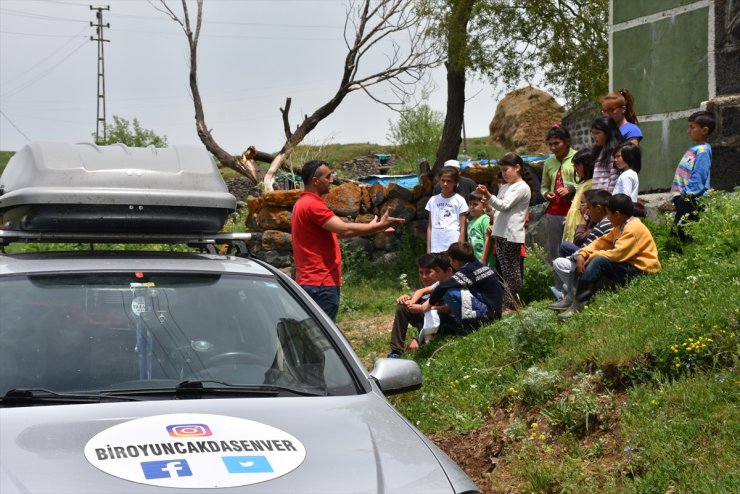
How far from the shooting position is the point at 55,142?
5.22m

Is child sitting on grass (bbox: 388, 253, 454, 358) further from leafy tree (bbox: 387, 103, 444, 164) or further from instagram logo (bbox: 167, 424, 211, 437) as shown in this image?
leafy tree (bbox: 387, 103, 444, 164)

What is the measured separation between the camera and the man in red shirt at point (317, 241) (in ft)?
25.2

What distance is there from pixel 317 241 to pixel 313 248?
0.21 feet

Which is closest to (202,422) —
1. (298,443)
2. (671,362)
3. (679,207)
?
(298,443)

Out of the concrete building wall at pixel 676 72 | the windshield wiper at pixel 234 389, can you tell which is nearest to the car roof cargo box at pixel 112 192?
the windshield wiper at pixel 234 389

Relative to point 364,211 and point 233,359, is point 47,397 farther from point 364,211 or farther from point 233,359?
point 364,211

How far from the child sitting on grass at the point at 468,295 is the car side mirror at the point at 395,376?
4.49 m

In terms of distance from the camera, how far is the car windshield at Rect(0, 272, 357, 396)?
13.2 feet

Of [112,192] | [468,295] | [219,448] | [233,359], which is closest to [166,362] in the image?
[233,359]

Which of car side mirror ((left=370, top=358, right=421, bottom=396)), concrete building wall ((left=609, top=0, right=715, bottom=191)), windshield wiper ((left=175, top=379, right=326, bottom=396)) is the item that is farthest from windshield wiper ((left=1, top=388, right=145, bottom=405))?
concrete building wall ((left=609, top=0, right=715, bottom=191))

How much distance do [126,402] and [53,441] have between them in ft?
1.39

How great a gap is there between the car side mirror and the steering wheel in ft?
1.71

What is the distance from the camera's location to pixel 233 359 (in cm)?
431

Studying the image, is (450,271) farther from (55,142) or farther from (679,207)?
(55,142)
